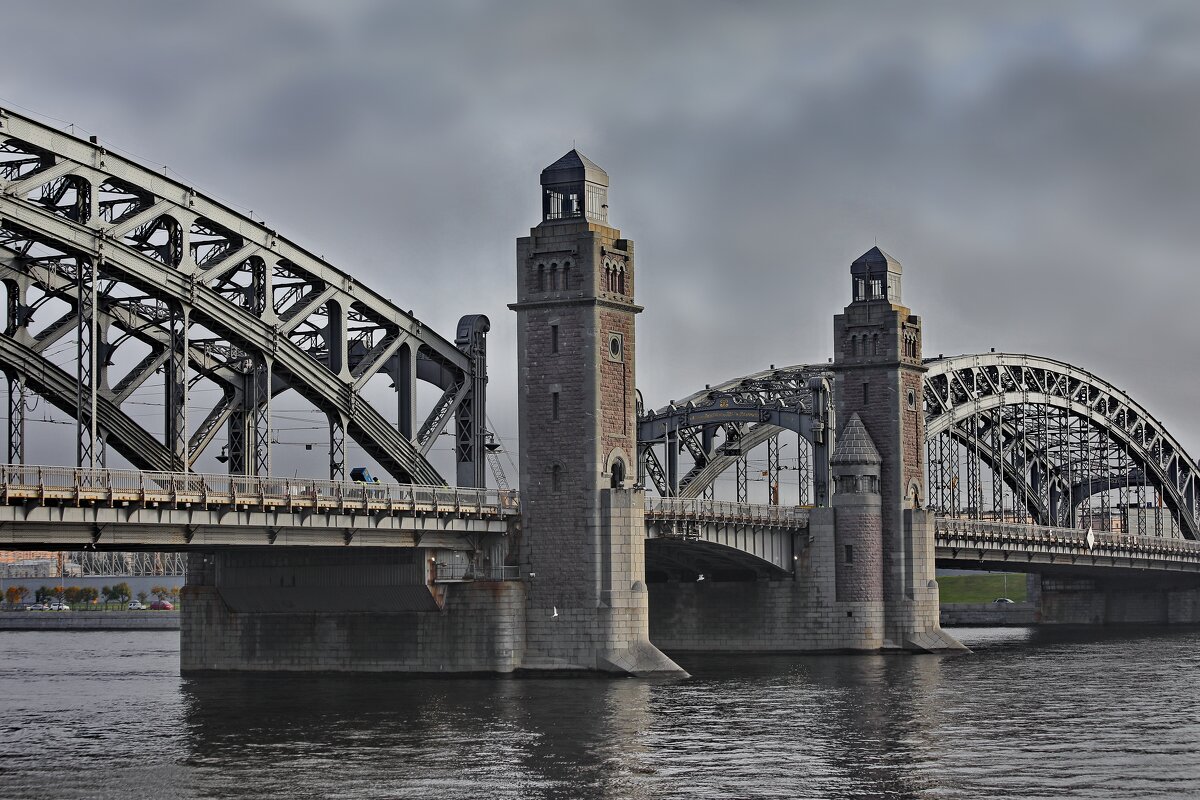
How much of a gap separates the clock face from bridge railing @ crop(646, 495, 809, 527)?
32.1ft

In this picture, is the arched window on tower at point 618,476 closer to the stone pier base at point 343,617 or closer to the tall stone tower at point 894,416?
the stone pier base at point 343,617

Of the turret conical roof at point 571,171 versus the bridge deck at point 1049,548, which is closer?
the turret conical roof at point 571,171

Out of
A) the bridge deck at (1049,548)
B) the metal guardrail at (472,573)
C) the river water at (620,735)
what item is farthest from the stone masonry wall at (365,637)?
the bridge deck at (1049,548)

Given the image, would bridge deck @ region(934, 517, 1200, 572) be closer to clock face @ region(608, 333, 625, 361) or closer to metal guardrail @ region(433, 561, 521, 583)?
clock face @ region(608, 333, 625, 361)

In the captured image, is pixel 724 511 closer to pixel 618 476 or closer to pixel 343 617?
pixel 618 476

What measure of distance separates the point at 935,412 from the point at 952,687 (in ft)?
214

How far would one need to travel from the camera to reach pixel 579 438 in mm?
98188

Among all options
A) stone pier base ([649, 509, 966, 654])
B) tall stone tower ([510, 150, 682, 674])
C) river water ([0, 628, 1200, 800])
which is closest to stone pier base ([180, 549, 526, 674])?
river water ([0, 628, 1200, 800])

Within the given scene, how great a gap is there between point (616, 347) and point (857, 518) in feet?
105

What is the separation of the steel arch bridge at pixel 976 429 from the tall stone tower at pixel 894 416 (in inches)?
157

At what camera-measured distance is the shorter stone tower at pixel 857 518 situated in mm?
125250

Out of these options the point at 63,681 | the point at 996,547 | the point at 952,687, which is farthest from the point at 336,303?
the point at 996,547

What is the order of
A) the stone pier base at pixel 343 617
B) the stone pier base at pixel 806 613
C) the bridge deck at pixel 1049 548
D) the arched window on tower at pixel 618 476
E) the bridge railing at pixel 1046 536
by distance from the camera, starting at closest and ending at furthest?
the stone pier base at pixel 343 617, the arched window on tower at pixel 618 476, the stone pier base at pixel 806 613, the bridge railing at pixel 1046 536, the bridge deck at pixel 1049 548

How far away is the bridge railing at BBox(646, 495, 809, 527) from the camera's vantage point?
10786 cm
